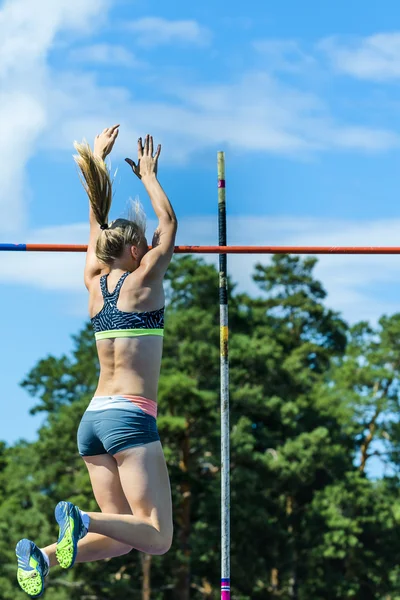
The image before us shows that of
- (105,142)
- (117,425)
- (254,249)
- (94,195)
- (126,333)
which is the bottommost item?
(117,425)

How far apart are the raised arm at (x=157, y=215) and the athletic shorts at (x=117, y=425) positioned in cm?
58

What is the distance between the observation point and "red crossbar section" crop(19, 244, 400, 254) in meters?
6.62

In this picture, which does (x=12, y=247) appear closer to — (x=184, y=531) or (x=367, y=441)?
(x=184, y=531)

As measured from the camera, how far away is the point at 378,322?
42.7 metres

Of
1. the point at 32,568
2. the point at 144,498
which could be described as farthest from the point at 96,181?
the point at 32,568

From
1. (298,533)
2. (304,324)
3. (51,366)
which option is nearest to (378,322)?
(304,324)

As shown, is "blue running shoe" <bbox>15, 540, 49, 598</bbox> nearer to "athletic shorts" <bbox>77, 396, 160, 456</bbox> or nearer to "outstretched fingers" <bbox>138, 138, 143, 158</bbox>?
"athletic shorts" <bbox>77, 396, 160, 456</bbox>

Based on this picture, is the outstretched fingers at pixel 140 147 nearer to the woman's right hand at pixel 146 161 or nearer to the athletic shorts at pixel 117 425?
the woman's right hand at pixel 146 161

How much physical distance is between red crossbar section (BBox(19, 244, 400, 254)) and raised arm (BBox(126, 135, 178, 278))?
61 centimetres

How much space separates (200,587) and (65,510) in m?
30.7

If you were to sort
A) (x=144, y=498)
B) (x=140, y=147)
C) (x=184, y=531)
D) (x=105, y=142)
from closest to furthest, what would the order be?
(x=144, y=498)
(x=140, y=147)
(x=105, y=142)
(x=184, y=531)

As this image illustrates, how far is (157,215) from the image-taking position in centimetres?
572

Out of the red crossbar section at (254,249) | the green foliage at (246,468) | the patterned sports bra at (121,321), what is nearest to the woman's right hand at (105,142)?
the red crossbar section at (254,249)

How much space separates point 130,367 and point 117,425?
0.27m
